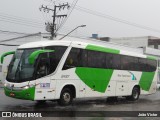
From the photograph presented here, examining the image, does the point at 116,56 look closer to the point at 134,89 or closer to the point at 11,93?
the point at 134,89

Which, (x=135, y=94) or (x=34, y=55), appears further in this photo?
(x=135, y=94)

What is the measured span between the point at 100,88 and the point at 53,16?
2236cm

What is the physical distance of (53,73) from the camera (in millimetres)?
14531

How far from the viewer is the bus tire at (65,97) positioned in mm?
15000

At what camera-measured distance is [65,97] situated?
1516 cm

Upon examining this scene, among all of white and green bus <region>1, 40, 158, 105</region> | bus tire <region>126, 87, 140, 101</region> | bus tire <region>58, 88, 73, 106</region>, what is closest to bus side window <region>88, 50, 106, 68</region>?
white and green bus <region>1, 40, 158, 105</region>

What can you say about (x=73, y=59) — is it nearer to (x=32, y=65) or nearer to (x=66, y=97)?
(x=66, y=97)

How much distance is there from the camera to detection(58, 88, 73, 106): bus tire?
49.2ft

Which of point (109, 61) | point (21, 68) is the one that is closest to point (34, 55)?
point (21, 68)

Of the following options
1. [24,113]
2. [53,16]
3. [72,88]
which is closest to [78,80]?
[72,88]

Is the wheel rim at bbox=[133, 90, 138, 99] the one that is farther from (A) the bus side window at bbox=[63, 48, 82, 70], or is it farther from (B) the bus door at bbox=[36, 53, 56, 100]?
(B) the bus door at bbox=[36, 53, 56, 100]

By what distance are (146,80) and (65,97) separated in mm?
8741

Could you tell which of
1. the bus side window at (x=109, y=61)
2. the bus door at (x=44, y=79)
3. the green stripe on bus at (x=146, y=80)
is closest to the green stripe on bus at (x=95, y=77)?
the bus side window at (x=109, y=61)

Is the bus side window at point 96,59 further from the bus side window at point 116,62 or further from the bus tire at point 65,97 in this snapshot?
the bus tire at point 65,97
